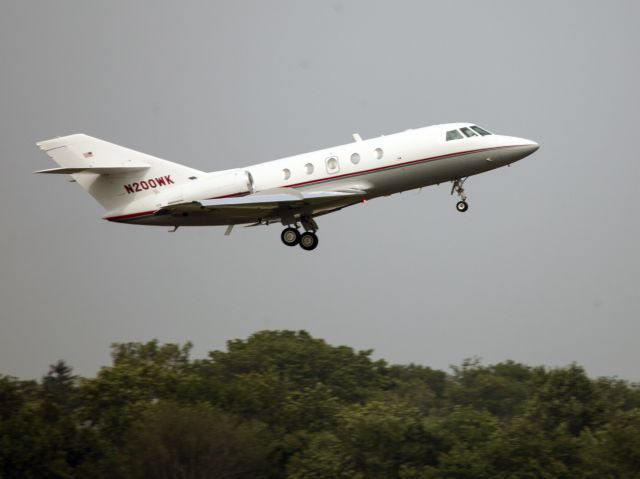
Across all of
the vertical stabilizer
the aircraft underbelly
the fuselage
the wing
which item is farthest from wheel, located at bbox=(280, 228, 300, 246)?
the vertical stabilizer

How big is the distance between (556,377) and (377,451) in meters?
14.9

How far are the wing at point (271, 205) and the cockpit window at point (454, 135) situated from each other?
3.80 metres

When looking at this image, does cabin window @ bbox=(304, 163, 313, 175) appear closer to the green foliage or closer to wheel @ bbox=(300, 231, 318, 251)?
wheel @ bbox=(300, 231, 318, 251)

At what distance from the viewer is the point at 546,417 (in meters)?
70.5

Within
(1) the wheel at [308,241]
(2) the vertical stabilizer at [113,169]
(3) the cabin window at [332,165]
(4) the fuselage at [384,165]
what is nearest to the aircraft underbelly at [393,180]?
(4) the fuselage at [384,165]

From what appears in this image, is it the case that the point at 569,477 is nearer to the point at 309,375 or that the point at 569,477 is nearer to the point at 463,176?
the point at 463,176

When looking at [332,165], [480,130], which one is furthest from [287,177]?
[480,130]

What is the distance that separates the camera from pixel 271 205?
4072 centimetres

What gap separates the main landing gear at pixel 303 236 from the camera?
43.2 meters

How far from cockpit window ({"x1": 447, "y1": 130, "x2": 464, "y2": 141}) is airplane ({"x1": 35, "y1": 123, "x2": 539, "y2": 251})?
37 mm

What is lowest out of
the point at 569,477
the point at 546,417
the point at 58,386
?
the point at 569,477

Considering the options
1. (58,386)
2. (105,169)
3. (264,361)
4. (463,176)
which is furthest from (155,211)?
(58,386)

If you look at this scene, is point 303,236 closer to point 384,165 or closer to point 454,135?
point 384,165

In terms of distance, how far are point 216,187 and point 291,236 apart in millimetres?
3652
